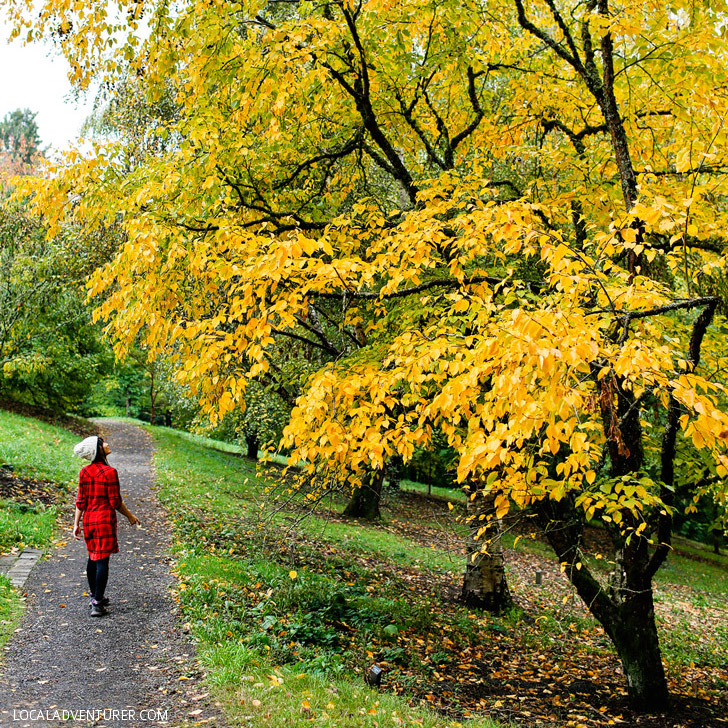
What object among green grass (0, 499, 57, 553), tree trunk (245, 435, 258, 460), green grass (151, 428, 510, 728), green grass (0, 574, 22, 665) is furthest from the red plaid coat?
tree trunk (245, 435, 258, 460)

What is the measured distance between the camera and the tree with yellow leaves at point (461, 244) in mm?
3990

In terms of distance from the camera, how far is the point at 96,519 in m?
5.67

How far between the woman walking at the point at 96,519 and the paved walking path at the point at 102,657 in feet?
1.11

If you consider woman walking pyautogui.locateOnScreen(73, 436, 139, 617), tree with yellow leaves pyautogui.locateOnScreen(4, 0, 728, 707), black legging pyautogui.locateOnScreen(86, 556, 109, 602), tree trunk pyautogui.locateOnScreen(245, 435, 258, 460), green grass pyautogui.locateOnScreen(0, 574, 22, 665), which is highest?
tree with yellow leaves pyautogui.locateOnScreen(4, 0, 728, 707)

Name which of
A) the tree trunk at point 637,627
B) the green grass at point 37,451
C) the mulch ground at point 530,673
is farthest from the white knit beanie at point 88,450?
the green grass at point 37,451

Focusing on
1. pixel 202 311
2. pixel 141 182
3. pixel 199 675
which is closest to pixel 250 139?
pixel 141 182

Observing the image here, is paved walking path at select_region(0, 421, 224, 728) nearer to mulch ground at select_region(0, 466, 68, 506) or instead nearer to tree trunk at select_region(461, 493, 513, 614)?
mulch ground at select_region(0, 466, 68, 506)

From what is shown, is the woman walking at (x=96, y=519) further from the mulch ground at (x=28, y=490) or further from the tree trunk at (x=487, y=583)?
the tree trunk at (x=487, y=583)

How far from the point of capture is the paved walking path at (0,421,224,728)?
3932mm

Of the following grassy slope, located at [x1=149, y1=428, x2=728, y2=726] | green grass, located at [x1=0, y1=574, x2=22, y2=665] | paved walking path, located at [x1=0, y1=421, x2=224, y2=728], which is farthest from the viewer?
green grass, located at [x1=0, y1=574, x2=22, y2=665]

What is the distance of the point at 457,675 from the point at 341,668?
177cm

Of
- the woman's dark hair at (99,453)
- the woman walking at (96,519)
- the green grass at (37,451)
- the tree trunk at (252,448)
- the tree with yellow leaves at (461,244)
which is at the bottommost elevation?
the tree trunk at (252,448)

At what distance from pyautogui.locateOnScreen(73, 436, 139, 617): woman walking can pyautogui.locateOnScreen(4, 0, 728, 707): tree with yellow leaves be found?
142 centimetres

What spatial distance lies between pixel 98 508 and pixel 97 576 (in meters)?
0.68
